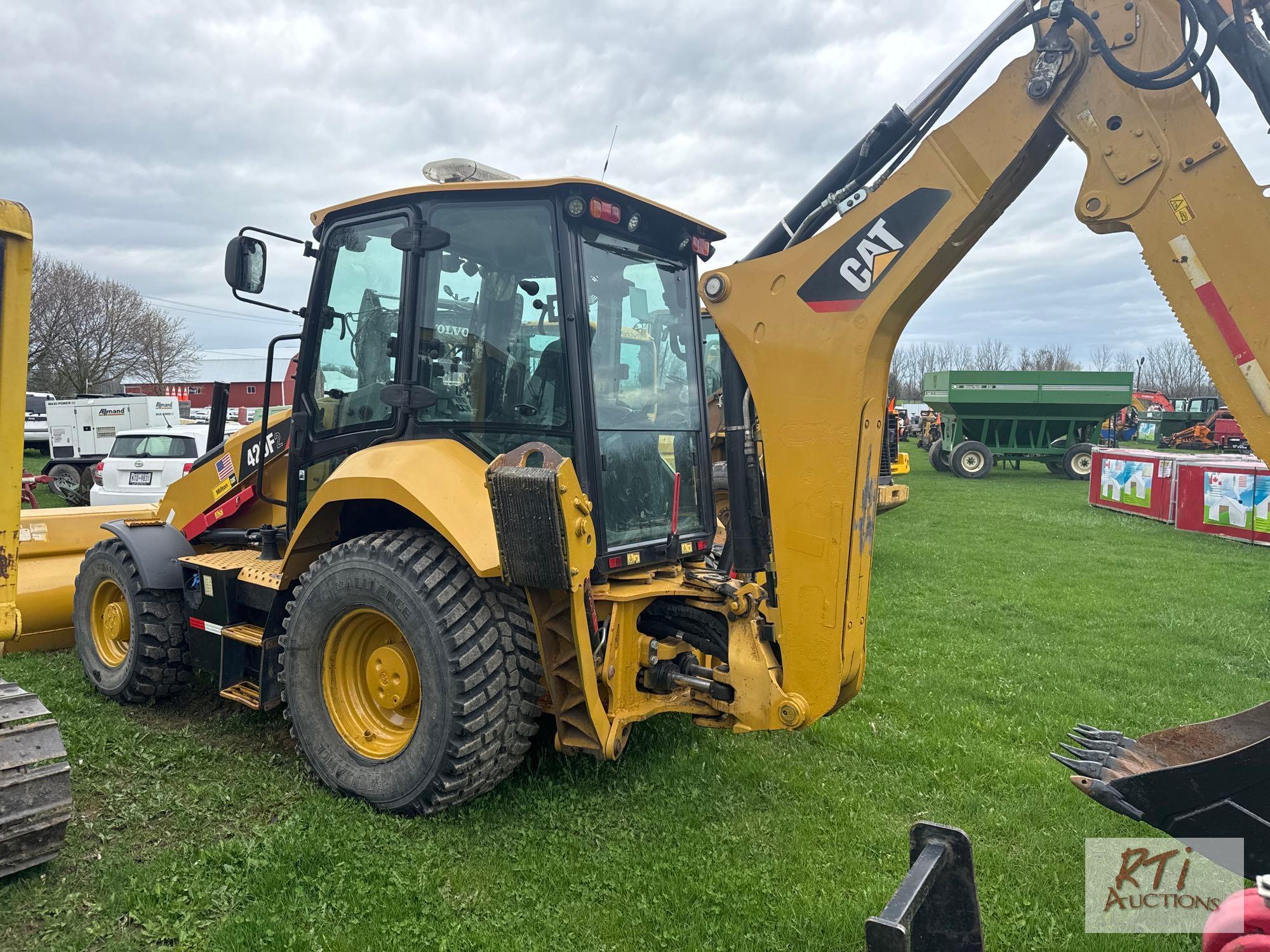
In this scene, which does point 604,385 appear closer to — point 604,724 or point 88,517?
point 604,724

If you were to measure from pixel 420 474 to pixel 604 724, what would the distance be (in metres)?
1.26

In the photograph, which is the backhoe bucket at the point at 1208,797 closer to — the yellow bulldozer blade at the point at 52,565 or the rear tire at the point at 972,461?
the yellow bulldozer blade at the point at 52,565

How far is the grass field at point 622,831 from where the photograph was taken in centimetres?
289

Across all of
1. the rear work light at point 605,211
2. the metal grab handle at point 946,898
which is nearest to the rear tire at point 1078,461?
the rear work light at point 605,211

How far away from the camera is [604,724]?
11.1 feet

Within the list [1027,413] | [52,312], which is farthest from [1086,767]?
[52,312]

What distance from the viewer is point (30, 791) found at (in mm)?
2979

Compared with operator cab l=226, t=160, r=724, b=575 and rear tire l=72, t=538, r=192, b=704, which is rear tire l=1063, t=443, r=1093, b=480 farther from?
rear tire l=72, t=538, r=192, b=704

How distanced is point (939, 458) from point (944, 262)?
23.5 meters

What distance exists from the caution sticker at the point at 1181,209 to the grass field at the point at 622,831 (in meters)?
2.32

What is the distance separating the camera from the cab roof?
138 inches

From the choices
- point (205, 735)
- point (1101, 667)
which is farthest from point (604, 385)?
point (1101, 667)

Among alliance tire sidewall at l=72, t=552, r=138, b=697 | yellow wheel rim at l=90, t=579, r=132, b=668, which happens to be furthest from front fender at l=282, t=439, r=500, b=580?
yellow wheel rim at l=90, t=579, r=132, b=668

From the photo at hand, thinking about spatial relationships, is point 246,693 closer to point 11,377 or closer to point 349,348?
point 349,348
